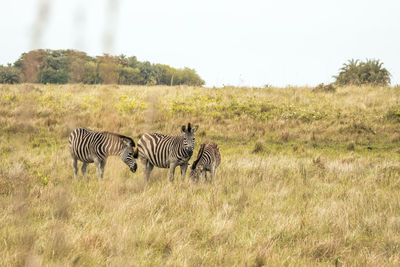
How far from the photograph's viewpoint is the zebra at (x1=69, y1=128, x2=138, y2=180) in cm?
783

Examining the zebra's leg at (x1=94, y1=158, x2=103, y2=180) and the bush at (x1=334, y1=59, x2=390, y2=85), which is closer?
the zebra's leg at (x1=94, y1=158, x2=103, y2=180)

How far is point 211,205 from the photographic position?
605 centimetres

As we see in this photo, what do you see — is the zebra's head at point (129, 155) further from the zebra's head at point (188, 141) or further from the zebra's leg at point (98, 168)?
the zebra's head at point (188, 141)

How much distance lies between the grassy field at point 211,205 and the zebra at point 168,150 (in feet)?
1.42

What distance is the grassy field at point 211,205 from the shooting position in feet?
11.4

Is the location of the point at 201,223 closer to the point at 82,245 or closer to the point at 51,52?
the point at 82,245

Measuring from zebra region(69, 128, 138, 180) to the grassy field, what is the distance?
0.43 meters

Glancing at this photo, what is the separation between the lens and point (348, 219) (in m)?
5.48

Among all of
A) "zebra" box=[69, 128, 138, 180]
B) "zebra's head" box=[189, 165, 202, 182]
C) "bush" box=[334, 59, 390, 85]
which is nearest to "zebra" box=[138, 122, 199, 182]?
"zebra's head" box=[189, 165, 202, 182]

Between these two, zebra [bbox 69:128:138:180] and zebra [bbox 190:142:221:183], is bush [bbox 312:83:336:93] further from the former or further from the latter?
zebra [bbox 69:128:138:180]

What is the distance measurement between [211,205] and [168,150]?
221cm

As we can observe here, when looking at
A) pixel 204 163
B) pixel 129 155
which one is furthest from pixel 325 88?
pixel 129 155

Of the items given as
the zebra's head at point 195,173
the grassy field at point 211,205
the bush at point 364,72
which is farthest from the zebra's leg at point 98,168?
the bush at point 364,72

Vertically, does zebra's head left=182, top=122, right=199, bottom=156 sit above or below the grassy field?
above
